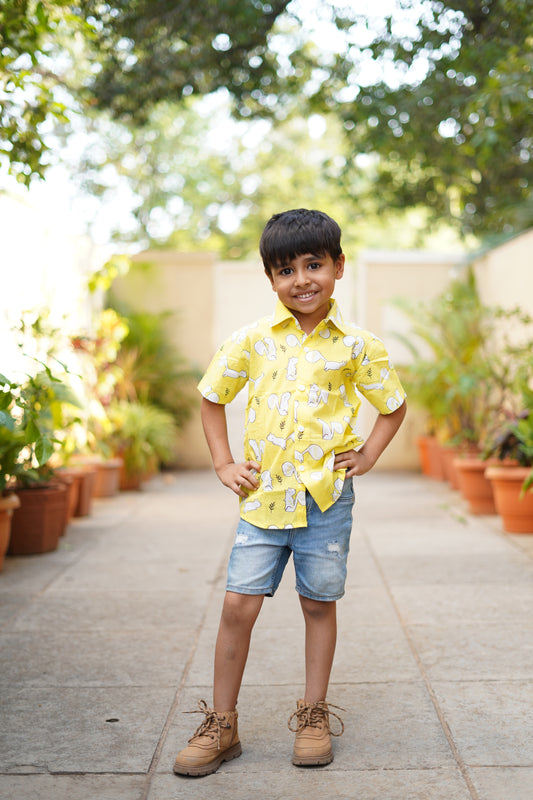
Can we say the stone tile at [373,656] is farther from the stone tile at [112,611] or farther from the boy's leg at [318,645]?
the stone tile at [112,611]

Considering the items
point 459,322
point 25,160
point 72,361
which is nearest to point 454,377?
point 459,322

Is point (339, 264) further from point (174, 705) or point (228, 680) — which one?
point (174, 705)

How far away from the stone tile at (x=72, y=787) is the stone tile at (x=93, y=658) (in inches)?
30.4

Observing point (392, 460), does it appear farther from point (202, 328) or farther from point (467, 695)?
point (467, 695)

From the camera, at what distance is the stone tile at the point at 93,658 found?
130 inches

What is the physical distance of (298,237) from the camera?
2605 mm

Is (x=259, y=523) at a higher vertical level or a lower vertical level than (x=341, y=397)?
lower

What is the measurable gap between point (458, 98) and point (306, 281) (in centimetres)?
587

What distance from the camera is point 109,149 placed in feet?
71.6

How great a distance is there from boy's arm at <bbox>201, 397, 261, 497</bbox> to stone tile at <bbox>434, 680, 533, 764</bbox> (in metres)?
0.99

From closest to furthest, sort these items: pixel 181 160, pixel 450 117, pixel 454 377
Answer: pixel 454 377, pixel 450 117, pixel 181 160

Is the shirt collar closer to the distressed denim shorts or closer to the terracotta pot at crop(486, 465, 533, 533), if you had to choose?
the distressed denim shorts

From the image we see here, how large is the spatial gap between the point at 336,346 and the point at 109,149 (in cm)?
2039

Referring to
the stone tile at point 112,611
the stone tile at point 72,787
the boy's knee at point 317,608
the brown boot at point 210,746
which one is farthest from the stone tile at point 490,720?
the stone tile at point 112,611
